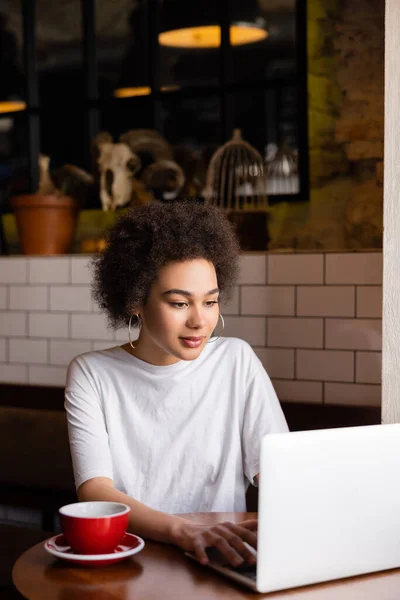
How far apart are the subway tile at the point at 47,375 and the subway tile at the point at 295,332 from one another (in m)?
0.87

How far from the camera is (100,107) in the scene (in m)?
3.62

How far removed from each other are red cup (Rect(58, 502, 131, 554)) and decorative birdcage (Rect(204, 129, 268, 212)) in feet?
6.19

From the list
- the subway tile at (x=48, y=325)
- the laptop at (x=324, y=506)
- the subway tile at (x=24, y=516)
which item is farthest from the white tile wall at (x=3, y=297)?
the laptop at (x=324, y=506)

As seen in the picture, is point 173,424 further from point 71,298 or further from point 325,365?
point 71,298

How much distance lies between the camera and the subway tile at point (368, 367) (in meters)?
2.66

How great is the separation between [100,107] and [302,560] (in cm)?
269

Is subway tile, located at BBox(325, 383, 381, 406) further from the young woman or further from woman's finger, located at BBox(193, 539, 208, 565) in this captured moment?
woman's finger, located at BBox(193, 539, 208, 565)

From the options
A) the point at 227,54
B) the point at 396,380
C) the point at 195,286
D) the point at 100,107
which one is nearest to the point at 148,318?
the point at 195,286

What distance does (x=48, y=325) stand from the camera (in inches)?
130

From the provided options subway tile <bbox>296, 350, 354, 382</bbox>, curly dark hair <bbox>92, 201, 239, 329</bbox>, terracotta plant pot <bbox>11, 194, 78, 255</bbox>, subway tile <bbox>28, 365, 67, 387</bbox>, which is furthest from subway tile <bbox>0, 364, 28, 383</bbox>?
curly dark hair <bbox>92, 201, 239, 329</bbox>

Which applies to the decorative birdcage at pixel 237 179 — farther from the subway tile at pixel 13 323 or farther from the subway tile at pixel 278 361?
the subway tile at pixel 13 323

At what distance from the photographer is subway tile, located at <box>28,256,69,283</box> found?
3.25 m

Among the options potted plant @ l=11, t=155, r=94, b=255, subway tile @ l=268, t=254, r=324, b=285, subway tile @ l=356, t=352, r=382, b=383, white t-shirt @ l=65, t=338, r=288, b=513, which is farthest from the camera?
potted plant @ l=11, t=155, r=94, b=255

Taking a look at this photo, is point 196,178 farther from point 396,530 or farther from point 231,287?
point 396,530
